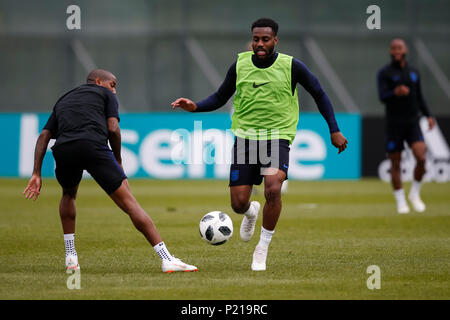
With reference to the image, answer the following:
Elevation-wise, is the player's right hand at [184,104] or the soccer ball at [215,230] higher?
the player's right hand at [184,104]

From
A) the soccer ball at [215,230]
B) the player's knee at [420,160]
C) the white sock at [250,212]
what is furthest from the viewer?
the player's knee at [420,160]

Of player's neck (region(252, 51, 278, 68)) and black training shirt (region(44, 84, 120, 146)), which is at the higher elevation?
player's neck (region(252, 51, 278, 68))

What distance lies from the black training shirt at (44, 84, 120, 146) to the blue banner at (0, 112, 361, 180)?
15.3 m

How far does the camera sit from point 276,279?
7.62 meters

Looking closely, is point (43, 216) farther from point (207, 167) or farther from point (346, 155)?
point (346, 155)

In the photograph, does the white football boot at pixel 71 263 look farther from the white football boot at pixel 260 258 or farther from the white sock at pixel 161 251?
the white football boot at pixel 260 258

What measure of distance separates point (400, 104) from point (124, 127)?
1079 centimetres

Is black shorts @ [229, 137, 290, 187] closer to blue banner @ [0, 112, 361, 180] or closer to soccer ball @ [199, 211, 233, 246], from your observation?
soccer ball @ [199, 211, 233, 246]

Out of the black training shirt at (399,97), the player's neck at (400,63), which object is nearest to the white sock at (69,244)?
the black training shirt at (399,97)

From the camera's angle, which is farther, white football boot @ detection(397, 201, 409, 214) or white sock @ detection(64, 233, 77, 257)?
white football boot @ detection(397, 201, 409, 214)

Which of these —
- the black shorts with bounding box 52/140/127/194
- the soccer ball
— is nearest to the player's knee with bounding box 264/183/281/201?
the soccer ball

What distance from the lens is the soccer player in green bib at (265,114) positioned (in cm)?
830

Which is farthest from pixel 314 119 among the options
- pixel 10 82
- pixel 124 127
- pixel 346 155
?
pixel 10 82

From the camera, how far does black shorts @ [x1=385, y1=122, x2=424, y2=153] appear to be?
14.4 meters
